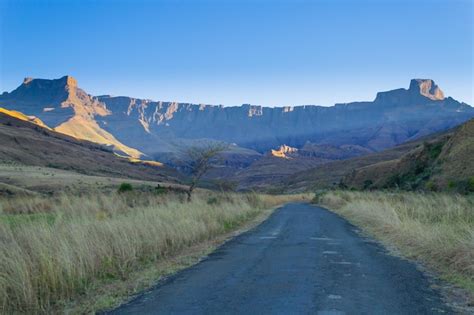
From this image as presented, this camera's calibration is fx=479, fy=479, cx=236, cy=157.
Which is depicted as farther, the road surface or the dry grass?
the dry grass

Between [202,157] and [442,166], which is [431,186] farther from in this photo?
[202,157]

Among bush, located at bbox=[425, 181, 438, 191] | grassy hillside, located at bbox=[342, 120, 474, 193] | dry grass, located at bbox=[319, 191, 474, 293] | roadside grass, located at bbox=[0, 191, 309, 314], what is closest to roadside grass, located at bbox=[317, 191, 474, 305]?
dry grass, located at bbox=[319, 191, 474, 293]

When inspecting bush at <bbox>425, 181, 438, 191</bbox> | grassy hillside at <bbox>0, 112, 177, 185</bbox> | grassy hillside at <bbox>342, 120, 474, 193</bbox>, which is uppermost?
grassy hillside at <bbox>342, 120, 474, 193</bbox>

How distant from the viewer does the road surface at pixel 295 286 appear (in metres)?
7.21

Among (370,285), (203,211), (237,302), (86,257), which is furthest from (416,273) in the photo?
(203,211)

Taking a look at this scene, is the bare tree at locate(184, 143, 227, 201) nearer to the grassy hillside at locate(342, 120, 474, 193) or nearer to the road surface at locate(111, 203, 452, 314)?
the grassy hillside at locate(342, 120, 474, 193)

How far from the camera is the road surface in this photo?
7215mm

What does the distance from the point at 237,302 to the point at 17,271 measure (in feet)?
11.7

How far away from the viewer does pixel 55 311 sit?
7238mm

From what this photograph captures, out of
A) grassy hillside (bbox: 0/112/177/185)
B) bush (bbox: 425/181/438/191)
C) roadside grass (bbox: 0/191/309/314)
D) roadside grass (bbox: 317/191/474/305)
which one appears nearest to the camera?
roadside grass (bbox: 0/191/309/314)

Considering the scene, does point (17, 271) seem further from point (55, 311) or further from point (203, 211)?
point (203, 211)

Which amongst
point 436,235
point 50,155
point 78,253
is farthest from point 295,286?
point 50,155

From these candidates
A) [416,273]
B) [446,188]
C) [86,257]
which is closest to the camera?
[86,257]

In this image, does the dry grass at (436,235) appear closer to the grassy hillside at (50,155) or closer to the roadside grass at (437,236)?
the roadside grass at (437,236)
